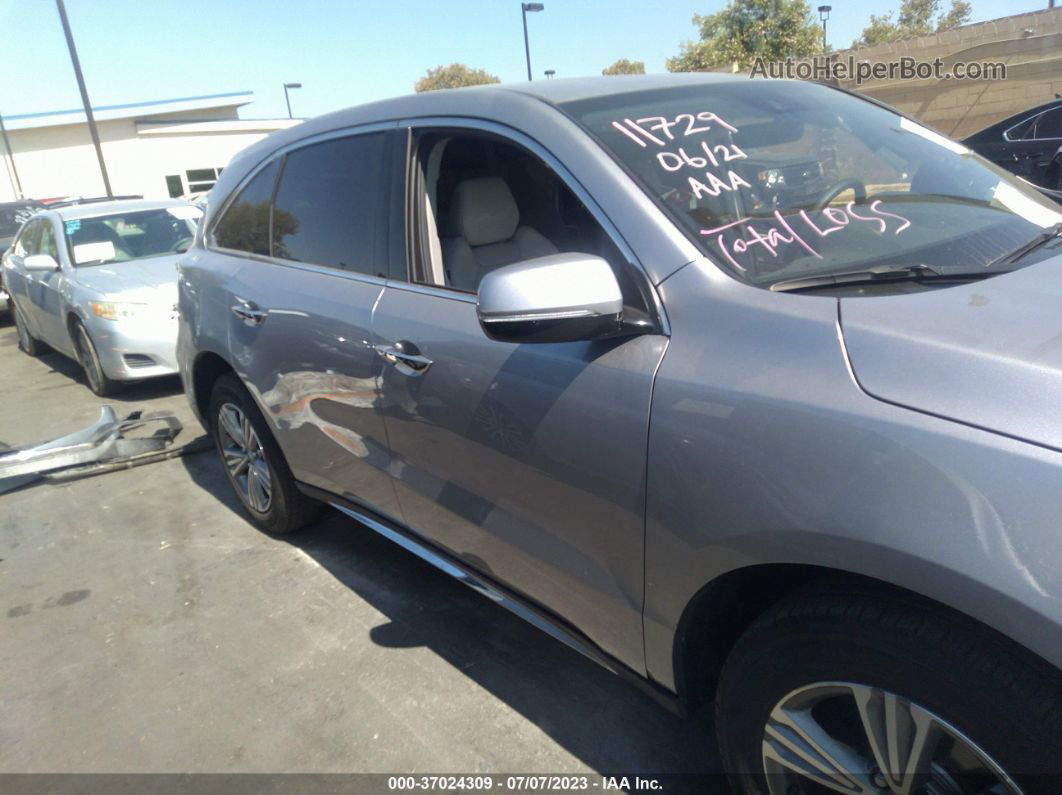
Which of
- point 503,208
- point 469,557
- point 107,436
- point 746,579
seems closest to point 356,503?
point 469,557

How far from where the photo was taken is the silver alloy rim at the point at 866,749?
53.5 inches

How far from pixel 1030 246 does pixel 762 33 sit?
1130 inches

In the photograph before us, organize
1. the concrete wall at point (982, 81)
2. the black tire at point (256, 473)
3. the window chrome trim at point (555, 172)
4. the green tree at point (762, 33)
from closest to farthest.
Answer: the window chrome trim at point (555, 172), the black tire at point (256, 473), the concrete wall at point (982, 81), the green tree at point (762, 33)

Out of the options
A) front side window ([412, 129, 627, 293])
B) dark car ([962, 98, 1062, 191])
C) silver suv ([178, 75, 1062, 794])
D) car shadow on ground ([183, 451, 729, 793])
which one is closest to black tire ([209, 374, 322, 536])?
car shadow on ground ([183, 451, 729, 793])

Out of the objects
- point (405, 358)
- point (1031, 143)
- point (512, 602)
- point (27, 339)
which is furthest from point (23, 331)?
point (1031, 143)

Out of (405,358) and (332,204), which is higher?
(332,204)

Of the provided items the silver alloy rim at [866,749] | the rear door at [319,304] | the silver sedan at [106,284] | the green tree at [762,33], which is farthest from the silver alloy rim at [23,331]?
the green tree at [762,33]

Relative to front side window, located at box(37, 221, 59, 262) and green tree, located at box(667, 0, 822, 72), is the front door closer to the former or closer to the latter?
front side window, located at box(37, 221, 59, 262)

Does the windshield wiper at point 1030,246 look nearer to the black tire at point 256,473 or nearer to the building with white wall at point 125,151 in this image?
the black tire at point 256,473

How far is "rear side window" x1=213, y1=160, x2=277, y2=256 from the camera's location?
334 centimetres

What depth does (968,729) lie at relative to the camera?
1304mm

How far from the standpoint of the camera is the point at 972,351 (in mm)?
1339

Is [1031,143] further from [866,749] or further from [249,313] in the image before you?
[866,749]

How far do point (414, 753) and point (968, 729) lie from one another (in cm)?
159
